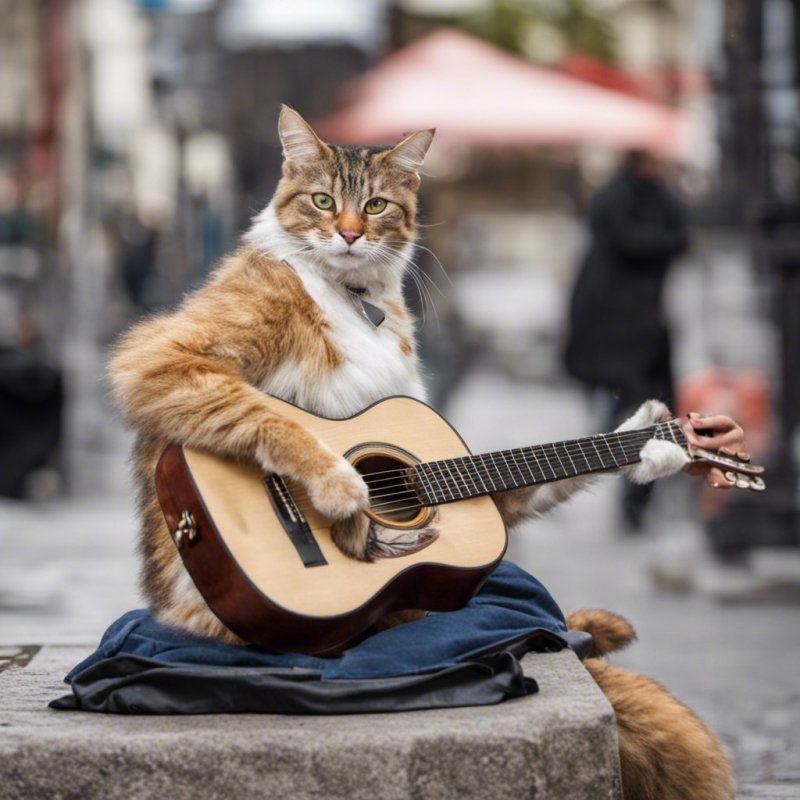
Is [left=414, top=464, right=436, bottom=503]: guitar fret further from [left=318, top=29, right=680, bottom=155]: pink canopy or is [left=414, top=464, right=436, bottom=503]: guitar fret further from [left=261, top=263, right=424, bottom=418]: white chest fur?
[left=318, top=29, right=680, bottom=155]: pink canopy

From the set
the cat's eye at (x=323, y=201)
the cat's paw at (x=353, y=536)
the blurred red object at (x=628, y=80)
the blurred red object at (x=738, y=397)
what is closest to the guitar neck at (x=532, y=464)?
the cat's paw at (x=353, y=536)

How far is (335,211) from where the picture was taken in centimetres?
341

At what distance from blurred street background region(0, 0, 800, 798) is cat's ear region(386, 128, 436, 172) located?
28 cm

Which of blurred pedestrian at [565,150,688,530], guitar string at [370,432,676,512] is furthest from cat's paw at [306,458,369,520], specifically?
blurred pedestrian at [565,150,688,530]

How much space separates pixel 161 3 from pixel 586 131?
5687mm

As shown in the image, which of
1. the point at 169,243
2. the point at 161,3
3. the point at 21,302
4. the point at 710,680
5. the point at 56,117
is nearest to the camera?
the point at 710,680

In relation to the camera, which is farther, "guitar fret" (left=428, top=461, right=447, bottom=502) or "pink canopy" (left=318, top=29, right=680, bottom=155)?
"pink canopy" (left=318, top=29, right=680, bottom=155)

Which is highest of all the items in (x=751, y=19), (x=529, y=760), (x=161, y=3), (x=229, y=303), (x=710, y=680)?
(x=161, y=3)

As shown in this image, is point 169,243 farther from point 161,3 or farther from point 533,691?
point 533,691

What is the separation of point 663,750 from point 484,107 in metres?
11.6

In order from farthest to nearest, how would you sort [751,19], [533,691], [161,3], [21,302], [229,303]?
[161,3], [21,302], [751,19], [229,303], [533,691]

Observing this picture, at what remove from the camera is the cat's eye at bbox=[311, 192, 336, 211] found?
134 inches

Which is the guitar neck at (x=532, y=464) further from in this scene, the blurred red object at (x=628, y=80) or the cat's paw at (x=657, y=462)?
the blurred red object at (x=628, y=80)

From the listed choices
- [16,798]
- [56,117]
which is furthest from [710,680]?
[56,117]
